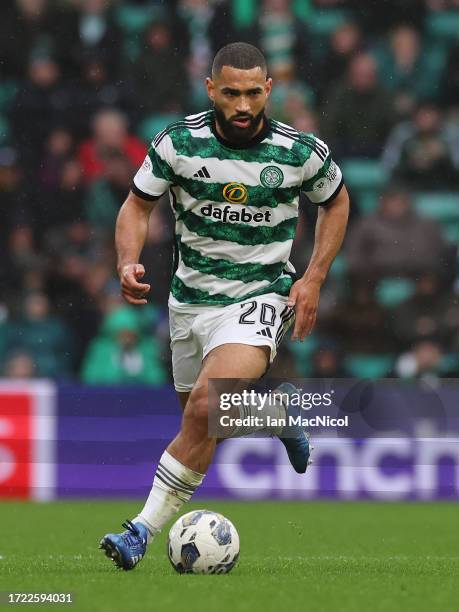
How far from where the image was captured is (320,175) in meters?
6.78

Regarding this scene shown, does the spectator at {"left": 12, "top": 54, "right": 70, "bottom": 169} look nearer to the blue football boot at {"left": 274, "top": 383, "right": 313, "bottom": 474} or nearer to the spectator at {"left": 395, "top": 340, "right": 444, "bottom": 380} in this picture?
the spectator at {"left": 395, "top": 340, "right": 444, "bottom": 380}

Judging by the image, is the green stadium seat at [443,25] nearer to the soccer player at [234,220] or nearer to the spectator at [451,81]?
the spectator at [451,81]

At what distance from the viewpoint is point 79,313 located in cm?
1305

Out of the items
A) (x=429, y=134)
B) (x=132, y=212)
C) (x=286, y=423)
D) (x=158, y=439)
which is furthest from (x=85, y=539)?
(x=429, y=134)

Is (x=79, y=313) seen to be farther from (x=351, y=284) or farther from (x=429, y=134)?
(x=429, y=134)

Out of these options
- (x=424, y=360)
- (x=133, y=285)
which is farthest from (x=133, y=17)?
(x=133, y=285)

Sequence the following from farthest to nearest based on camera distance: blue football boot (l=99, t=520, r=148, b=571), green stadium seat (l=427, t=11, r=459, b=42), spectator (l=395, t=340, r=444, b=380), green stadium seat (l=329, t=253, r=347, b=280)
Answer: green stadium seat (l=427, t=11, r=459, b=42) < green stadium seat (l=329, t=253, r=347, b=280) < spectator (l=395, t=340, r=444, b=380) < blue football boot (l=99, t=520, r=148, b=571)

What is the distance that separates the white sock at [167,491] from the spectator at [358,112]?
7554 mm

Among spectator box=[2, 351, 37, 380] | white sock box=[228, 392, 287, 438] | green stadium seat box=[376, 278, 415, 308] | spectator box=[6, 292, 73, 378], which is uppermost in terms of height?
white sock box=[228, 392, 287, 438]

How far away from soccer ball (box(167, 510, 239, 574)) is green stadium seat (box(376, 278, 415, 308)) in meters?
6.85

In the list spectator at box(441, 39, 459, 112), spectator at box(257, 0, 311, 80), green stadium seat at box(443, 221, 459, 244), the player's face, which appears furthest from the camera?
spectator at box(441, 39, 459, 112)

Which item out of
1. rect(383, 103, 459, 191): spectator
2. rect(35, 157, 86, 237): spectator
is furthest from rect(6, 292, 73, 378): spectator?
rect(383, 103, 459, 191): spectator

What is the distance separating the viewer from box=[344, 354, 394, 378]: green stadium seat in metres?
12.7

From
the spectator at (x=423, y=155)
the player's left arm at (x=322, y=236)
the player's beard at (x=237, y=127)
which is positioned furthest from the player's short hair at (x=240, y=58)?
the spectator at (x=423, y=155)
